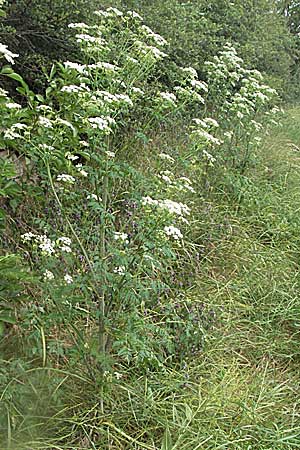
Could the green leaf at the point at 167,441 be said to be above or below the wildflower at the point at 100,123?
below

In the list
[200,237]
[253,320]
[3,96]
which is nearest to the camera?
[3,96]

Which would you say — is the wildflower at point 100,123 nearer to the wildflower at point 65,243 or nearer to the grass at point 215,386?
the wildflower at point 65,243

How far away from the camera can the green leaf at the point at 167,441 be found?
2445mm

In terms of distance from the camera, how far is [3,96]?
2.32 meters

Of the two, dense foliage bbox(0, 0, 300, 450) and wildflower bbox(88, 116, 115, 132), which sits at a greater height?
wildflower bbox(88, 116, 115, 132)

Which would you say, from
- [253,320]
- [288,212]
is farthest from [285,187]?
[253,320]

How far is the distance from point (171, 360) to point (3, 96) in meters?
1.59

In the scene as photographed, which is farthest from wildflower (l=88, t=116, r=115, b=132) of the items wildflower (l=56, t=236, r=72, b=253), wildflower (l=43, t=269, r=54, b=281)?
wildflower (l=43, t=269, r=54, b=281)

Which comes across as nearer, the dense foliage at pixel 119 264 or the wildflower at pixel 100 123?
the wildflower at pixel 100 123

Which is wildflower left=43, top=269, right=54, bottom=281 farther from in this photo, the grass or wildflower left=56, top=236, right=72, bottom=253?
the grass

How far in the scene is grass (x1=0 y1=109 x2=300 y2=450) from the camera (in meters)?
2.49

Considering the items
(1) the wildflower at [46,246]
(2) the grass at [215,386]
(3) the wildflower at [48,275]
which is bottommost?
(2) the grass at [215,386]

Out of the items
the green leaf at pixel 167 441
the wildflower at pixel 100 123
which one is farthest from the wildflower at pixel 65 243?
the green leaf at pixel 167 441

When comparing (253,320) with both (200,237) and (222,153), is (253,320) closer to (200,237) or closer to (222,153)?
(200,237)
